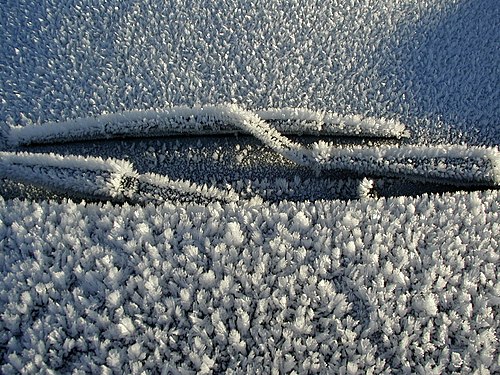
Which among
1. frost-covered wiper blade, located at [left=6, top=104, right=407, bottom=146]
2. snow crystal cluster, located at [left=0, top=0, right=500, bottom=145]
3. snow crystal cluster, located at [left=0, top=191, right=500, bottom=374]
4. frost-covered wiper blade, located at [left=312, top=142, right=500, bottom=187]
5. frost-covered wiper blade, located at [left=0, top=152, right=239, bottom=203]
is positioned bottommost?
snow crystal cluster, located at [left=0, top=191, right=500, bottom=374]

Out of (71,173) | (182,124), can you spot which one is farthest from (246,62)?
(71,173)

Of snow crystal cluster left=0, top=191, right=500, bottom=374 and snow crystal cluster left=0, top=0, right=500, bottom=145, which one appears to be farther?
snow crystal cluster left=0, top=0, right=500, bottom=145

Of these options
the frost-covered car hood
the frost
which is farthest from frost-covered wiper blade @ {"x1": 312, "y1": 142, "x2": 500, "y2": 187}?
the frost

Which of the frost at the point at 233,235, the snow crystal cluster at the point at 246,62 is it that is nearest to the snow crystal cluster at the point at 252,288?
the frost at the point at 233,235

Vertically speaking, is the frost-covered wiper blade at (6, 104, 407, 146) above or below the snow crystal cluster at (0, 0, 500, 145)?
below

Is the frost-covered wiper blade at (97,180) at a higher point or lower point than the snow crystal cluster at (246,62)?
lower

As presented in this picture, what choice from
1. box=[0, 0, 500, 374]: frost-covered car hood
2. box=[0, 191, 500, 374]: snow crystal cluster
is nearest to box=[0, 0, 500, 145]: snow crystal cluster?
box=[0, 0, 500, 374]: frost-covered car hood

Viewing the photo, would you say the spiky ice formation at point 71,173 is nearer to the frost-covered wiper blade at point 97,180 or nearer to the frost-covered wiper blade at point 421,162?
the frost-covered wiper blade at point 97,180

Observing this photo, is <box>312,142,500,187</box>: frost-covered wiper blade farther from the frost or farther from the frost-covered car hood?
the frost
